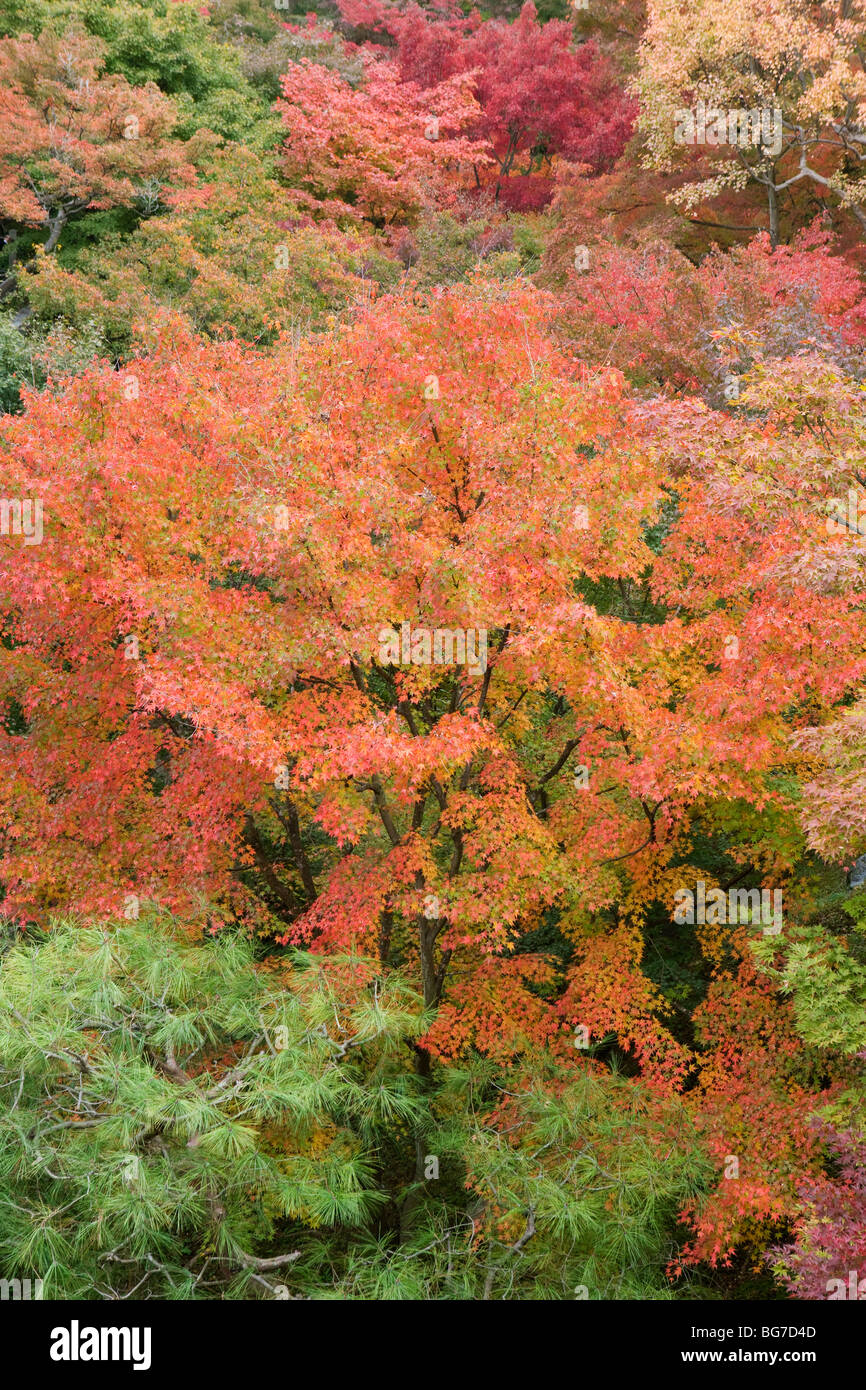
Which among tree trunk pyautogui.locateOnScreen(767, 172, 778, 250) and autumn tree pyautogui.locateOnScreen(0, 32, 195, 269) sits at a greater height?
autumn tree pyautogui.locateOnScreen(0, 32, 195, 269)

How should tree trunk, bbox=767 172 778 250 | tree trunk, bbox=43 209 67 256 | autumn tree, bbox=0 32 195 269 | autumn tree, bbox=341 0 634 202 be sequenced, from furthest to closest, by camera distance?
1. autumn tree, bbox=341 0 634 202
2. tree trunk, bbox=43 209 67 256
3. autumn tree, bbox=0 32 195 269
4. tree trunk, bbox=767 172 778 250

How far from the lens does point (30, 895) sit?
589 inches

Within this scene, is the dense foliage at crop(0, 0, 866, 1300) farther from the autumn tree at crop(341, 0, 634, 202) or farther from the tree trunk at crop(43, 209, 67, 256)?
the autumn tree at crop(341, 0, 634, 202)

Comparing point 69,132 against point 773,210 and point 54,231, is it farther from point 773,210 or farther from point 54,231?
point 773,210

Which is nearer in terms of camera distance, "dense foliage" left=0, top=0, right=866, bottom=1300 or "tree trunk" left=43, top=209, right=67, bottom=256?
"dense foliage" left=0, top=0, right=866, bottom=1300

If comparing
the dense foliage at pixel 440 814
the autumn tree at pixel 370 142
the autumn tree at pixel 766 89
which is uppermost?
the autumn tree at pixel 370 142

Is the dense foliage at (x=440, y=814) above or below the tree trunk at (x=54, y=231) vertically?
below

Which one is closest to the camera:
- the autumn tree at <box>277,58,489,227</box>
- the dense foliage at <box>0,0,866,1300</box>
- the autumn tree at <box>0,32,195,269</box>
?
the dense foliage at <box>0,0,866,1300</box>

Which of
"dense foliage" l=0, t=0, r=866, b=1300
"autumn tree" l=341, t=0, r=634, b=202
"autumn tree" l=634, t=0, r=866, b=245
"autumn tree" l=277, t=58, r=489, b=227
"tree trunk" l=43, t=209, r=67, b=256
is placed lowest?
"dense foliage" l=0, t=0, r=866, b=1300

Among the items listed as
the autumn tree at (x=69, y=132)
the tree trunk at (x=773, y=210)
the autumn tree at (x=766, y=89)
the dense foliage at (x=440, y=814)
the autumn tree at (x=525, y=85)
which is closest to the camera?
the dense foliage at (x=440, y=814)

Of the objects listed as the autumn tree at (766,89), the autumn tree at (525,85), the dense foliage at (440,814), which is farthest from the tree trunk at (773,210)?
the autumn tree at (525,85)

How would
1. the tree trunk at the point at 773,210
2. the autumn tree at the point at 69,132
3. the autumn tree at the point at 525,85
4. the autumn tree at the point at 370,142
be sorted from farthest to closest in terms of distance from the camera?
the autumn tree at the point at 525,85
the autumn tree at the point at 370,142
the autumn tree at the point at 69,132
the tree trunk at the point at 773,210

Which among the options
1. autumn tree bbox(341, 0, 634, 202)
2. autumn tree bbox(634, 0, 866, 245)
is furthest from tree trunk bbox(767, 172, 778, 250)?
autumn tree bbox(341, 0, 634, 202)

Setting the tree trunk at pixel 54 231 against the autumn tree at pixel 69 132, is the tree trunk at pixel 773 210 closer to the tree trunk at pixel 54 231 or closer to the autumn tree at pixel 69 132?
the autumn tree at pixel 69 132
